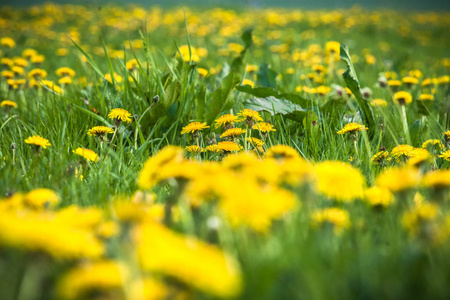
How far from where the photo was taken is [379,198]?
1.03 metres

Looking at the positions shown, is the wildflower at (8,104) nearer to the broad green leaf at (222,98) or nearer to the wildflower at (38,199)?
the broad green leaf at (222,98)

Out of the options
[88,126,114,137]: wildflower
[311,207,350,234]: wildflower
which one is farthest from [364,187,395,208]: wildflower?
[88,126,114,137]: wildflower

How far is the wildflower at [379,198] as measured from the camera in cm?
103

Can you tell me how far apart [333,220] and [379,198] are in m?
0.24

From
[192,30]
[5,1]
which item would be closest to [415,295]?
[192,30]

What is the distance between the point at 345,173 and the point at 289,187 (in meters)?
0.20

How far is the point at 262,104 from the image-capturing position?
6.21ft

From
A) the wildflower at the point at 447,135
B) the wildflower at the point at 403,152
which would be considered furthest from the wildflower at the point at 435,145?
Answer: the wildflower at the point at 403,152

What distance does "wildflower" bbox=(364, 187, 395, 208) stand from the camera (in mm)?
1028

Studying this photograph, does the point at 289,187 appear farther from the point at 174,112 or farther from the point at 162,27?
the point at 162,27

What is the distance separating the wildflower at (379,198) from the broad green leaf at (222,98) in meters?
1.01

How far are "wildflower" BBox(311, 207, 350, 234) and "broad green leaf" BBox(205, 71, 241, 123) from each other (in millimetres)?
1103

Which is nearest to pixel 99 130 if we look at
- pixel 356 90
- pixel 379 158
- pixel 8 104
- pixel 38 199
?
pixel 38 199

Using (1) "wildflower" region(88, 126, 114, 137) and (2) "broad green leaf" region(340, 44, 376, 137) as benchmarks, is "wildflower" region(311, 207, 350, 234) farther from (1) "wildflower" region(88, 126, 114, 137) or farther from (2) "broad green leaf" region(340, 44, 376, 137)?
(2) "broad green leaf" region(340, 44, 376, 137)
